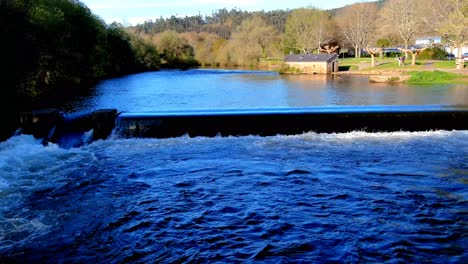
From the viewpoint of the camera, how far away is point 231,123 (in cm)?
1309

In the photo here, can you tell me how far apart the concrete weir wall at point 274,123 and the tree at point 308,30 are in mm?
51217

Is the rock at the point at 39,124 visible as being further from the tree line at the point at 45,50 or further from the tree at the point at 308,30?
the tree at the point at 308,30

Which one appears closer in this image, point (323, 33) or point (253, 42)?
point (323, 33)

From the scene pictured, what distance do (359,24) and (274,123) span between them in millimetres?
52774

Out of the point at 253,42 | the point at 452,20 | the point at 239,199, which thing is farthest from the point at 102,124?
the point at 253,42

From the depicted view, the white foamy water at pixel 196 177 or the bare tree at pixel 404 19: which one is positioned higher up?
the bare tree at pixel 404 19

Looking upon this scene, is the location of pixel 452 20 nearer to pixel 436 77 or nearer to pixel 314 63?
pixel 436 77

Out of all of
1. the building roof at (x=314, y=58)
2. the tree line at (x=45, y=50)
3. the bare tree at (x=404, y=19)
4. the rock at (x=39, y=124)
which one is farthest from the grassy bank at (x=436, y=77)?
the rock at (x=39, y=124)

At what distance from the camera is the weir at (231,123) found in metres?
12.9

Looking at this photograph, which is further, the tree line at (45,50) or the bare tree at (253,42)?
the bare tree at (253,42)

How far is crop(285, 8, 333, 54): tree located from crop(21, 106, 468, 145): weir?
51268 millimetres

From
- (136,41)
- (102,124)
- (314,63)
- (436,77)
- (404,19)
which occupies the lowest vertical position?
(102,124)

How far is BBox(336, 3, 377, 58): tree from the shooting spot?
60438 mm

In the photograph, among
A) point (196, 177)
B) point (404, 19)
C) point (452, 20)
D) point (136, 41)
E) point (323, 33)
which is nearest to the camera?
point (196, 177)
